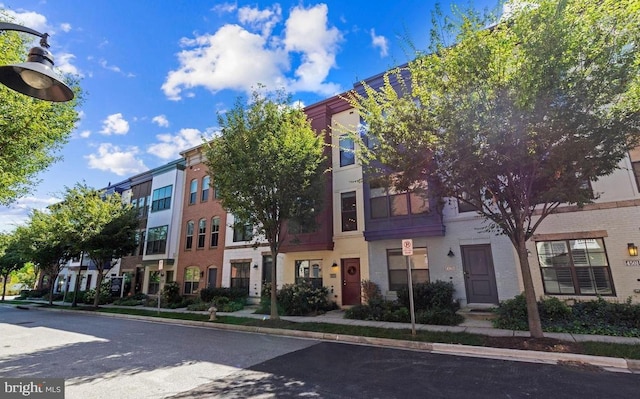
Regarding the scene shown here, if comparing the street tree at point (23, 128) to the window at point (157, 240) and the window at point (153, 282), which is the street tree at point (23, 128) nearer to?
the window at point (157, 240)

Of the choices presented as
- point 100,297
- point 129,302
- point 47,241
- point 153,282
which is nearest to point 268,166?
point 129,302

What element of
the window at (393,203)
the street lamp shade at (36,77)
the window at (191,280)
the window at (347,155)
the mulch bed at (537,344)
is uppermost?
the window at (347,155)

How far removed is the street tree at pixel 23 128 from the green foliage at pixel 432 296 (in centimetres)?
1353

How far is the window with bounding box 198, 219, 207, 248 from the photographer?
2430 centimetres

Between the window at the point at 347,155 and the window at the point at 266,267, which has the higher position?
the window at the point at 347,155

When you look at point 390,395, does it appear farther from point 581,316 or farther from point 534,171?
point 581,316

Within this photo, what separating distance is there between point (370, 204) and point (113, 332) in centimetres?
1231

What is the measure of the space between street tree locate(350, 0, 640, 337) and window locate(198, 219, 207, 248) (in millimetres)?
18705

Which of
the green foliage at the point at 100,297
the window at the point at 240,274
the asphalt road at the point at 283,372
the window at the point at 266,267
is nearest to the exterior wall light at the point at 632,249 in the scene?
the asphalt road at the point at 283,372

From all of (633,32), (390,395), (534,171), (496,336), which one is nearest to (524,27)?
(633,32)

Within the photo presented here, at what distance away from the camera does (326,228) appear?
56.5 feet

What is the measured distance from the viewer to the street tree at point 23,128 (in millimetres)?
7895

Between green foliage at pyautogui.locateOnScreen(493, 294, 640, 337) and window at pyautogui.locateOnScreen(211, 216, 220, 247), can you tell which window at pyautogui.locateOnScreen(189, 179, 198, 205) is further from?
green foliage at pyautogui.locateOnScreen(493, 294, 640, 337)

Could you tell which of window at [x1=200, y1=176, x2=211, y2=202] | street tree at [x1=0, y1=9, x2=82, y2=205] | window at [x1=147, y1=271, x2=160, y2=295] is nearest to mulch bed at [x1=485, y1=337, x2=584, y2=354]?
street tree at [x1=0, y1=9, x2=82, y2=205]
